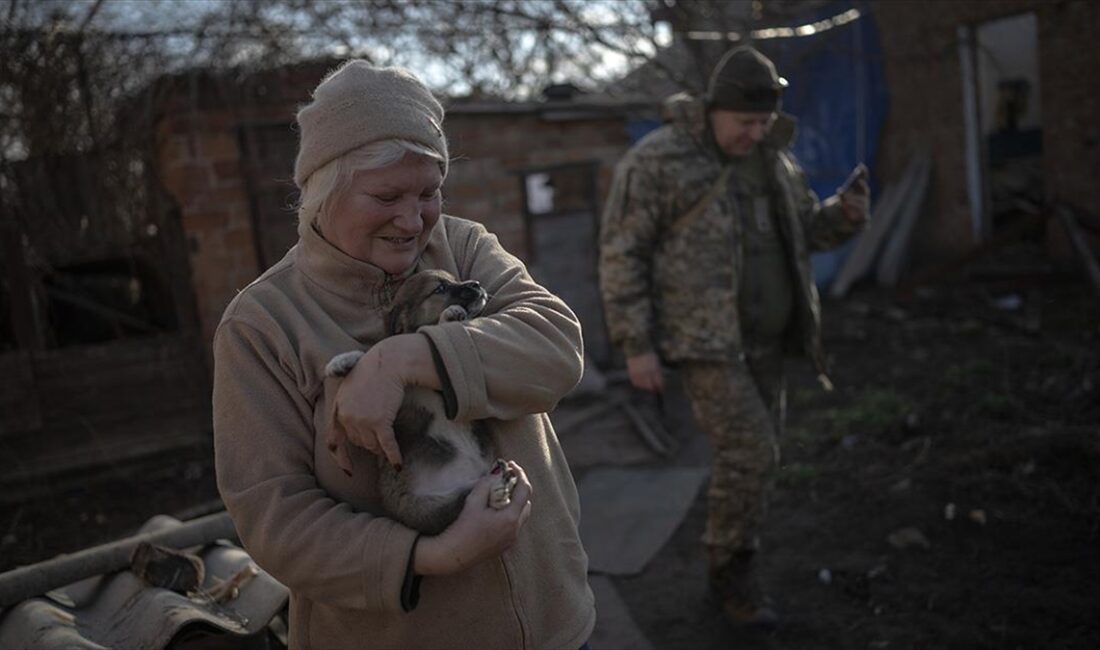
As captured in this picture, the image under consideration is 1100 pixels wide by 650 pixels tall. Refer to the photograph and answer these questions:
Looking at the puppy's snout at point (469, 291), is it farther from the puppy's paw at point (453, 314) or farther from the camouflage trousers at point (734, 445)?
the camouflage trousers at point (734, 445)

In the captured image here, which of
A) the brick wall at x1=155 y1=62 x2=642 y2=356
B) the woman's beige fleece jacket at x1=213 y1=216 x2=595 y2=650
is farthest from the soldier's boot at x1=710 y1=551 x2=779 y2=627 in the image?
the brick wall at x1=155 y1=62 x2=642 y2=356

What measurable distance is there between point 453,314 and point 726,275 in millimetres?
2416

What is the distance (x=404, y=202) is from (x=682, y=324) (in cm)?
241

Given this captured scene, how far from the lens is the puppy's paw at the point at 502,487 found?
1.64 meters

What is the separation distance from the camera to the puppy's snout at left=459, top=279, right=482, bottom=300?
5.93 ft

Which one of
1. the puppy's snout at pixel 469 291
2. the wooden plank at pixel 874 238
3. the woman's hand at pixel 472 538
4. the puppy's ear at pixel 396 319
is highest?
the puppy's snout at pixel 469 291

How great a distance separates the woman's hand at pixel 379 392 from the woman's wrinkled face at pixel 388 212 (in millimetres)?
221

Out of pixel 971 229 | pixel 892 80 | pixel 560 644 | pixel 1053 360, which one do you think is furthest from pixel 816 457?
pixel 892 80

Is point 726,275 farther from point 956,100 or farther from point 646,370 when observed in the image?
point 956,100

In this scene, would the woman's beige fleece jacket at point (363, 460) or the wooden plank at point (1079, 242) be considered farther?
the wooden plank at point (1079, 242)

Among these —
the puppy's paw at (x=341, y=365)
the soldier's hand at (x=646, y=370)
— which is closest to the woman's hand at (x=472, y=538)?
the puppy's paw at (x=341, y=365)

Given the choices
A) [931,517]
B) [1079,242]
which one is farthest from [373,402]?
[1079,242]

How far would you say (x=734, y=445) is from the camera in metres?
3.97

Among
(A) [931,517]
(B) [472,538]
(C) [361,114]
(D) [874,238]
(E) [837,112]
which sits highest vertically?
(E) [837,112]
